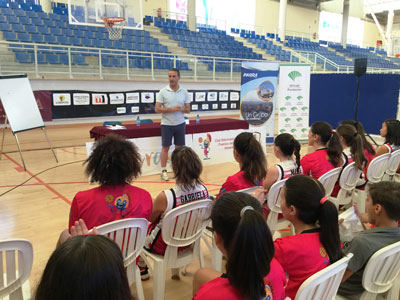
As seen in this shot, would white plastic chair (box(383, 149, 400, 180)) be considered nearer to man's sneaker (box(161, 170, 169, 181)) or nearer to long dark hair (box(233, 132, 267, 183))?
long dark hair (box(233, 132, 267, 183))

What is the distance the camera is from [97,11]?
8820 mm

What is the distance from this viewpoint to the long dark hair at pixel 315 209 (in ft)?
4.48

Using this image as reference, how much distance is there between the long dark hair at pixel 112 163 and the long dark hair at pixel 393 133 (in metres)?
2.99

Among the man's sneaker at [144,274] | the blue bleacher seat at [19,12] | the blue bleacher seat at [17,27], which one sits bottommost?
the man's sneaker at [144,274]

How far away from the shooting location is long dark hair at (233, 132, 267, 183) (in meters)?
2.33

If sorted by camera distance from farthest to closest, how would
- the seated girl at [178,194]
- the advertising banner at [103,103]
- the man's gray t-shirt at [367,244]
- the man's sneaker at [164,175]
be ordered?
the advertising banner at [103,103] < the man's sneaker at [164,175] < the seated girl at [178,194] < the man's gray t-shirt at [367,244]

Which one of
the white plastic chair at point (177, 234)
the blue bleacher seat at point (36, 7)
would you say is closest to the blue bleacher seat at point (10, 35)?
the blue bleacher seat at point (36, 7)

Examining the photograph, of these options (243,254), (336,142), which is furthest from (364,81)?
(243,254)

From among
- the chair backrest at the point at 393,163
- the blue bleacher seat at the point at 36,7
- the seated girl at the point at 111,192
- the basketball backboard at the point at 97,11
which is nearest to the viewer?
the seated girl at the point at 111,192

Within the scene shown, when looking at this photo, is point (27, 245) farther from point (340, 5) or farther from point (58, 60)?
point (340, 5)

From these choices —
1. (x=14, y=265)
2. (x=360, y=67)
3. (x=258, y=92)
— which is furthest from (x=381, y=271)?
(x=360, y=67)

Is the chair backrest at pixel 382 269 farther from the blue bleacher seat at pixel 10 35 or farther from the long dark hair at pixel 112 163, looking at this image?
the blue bleacher seat at pixel 10 35

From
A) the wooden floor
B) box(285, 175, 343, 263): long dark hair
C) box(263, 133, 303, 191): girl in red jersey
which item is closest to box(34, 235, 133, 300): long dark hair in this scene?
box(285, 175, 343, 263): long dark hair

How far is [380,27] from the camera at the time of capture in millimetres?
23797
